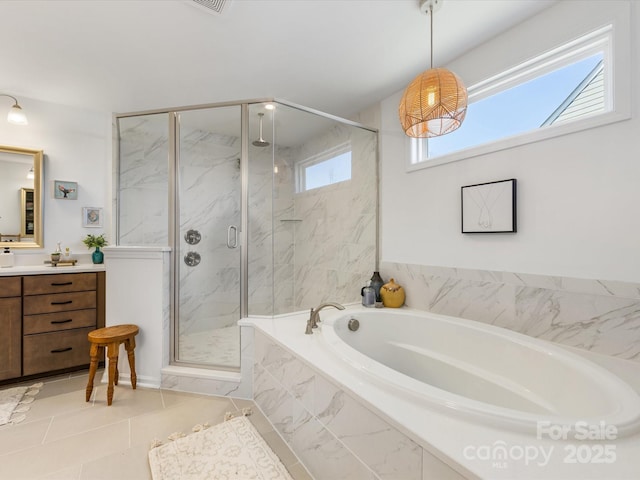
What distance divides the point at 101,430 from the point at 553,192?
2912 millimetres

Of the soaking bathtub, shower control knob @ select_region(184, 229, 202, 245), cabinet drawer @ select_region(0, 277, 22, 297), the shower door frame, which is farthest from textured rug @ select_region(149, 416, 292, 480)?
cabinet drawer @ select_region(0, 277, 22, 297)

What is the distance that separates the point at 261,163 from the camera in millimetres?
2398

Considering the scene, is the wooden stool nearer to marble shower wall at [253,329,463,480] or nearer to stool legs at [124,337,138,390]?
stool legs at [124,337,138,390]

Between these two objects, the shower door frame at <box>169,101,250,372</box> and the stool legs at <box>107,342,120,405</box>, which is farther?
the shower door frame at <box>169,101,250,372</box>

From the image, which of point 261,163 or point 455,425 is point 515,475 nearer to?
point 455,425

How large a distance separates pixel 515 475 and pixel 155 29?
2.62m

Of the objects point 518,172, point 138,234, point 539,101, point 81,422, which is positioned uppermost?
point 539,101

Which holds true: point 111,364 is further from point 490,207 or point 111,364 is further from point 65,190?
point 490,207

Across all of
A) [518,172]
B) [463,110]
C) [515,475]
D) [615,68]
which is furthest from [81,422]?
[615,68]

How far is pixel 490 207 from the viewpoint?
188cm

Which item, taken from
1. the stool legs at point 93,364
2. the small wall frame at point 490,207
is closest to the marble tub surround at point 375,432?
the small wall frame at point 490,207

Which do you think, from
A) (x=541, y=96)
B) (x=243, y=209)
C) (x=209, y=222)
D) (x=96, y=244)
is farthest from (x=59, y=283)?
(x=541, y=96)

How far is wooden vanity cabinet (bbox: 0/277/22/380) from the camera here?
7.22ft

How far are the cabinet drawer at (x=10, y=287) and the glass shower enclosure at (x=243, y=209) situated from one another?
0.71 m
